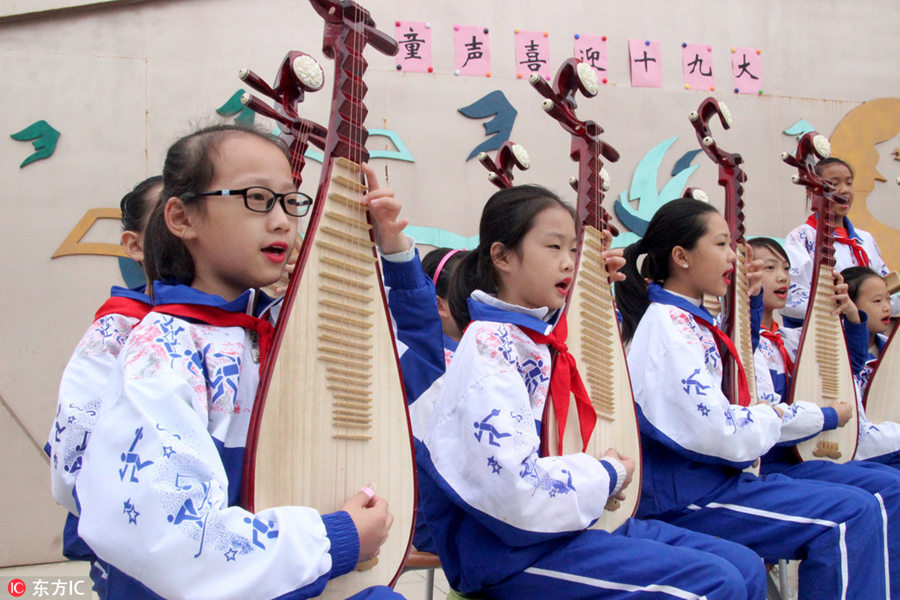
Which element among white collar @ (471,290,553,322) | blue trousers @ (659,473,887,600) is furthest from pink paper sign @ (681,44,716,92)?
white collar @ (471,290,553,322)

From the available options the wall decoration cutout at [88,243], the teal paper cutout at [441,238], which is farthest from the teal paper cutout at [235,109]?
the teal paper cutout at [441,238]

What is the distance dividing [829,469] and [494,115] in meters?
2.10

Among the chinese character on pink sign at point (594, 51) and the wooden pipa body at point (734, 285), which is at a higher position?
the chinese character on pink sign at point (594, 51)

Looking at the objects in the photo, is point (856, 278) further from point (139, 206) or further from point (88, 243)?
point (88, 243)

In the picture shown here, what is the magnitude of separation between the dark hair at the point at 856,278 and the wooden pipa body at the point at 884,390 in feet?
0.89

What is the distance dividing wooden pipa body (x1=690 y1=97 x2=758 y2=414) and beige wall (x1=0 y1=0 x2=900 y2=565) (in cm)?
121

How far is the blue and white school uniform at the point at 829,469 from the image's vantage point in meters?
2.02

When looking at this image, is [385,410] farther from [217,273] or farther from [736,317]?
[736,317]

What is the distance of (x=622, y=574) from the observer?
141cm

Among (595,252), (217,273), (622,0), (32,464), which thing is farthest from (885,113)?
(32,464)

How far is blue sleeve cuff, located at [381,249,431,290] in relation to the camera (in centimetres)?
142

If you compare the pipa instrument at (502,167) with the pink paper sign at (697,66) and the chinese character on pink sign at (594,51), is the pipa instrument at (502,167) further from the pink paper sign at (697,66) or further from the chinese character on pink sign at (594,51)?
the pink paper sign at (697,66)

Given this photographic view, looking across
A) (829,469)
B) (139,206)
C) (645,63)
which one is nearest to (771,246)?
(829,469)

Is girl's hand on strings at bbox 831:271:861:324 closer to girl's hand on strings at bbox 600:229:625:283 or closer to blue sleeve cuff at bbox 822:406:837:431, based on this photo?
blue sleeve cuff at bbox 822:406:837:431
